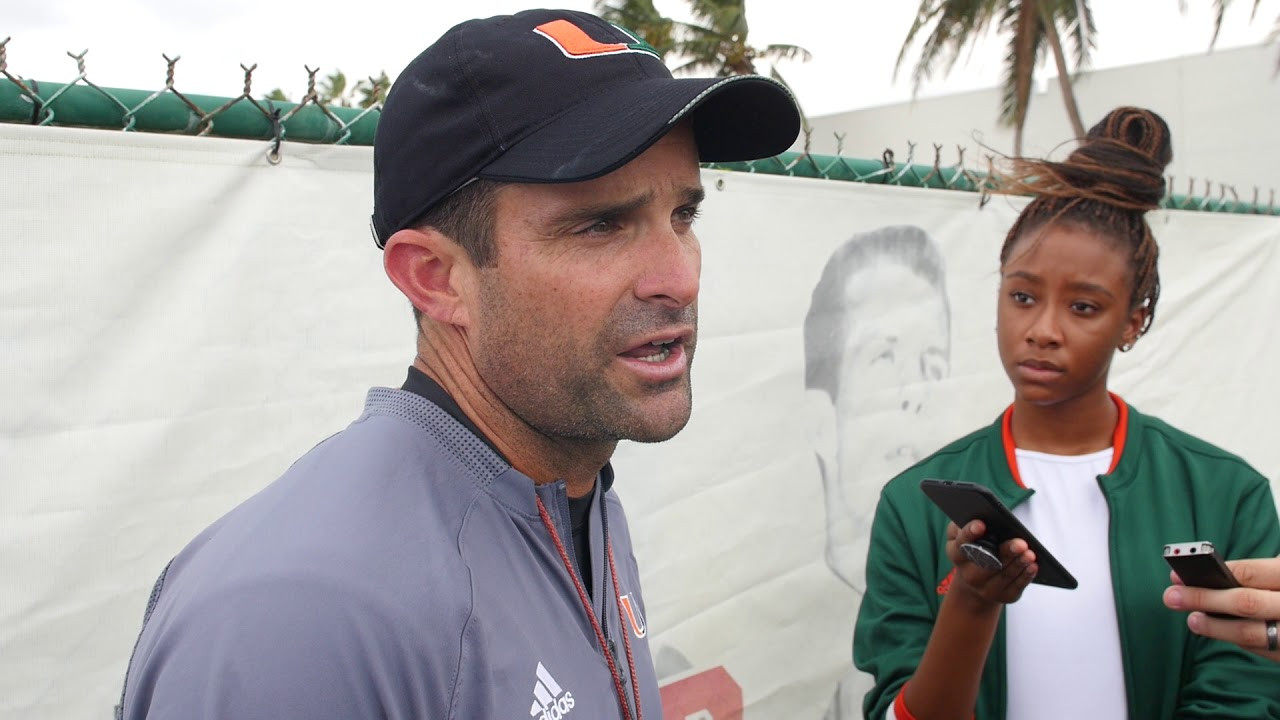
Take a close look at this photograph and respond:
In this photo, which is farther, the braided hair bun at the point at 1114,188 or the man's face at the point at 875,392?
the man's face at the point at 875,392

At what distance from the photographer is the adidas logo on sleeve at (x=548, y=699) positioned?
3.55 ft

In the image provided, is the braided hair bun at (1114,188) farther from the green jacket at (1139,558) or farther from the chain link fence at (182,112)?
the chain link fence at (182,112)

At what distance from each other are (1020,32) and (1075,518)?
69.1 feet

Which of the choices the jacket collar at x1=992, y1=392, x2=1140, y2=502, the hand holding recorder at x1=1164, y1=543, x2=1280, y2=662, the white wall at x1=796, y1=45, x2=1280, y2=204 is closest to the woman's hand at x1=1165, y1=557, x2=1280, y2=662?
the hand holding recorder at x1=1164, y1=543, x2=1280, y2=662

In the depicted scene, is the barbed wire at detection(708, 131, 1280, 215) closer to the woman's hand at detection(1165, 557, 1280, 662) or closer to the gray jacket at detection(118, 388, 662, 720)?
the woman's hand at detection(1165, 557, 1280, 662)

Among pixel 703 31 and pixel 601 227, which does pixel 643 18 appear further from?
pixel 601 227

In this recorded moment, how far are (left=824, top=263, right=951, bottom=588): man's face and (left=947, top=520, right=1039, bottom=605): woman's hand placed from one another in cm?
107

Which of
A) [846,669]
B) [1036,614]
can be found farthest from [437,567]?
[846,669]

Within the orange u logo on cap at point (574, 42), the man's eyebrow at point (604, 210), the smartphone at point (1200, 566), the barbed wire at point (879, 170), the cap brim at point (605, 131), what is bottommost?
the smartphone at point (1200, 566)

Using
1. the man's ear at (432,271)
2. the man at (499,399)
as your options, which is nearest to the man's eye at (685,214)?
the man at (499,399)

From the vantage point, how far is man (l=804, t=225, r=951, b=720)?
2986mm

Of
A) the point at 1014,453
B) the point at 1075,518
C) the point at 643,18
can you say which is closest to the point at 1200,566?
the point at 1075,518

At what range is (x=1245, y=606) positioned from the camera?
5.82 ft

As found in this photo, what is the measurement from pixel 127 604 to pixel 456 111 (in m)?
1.15
